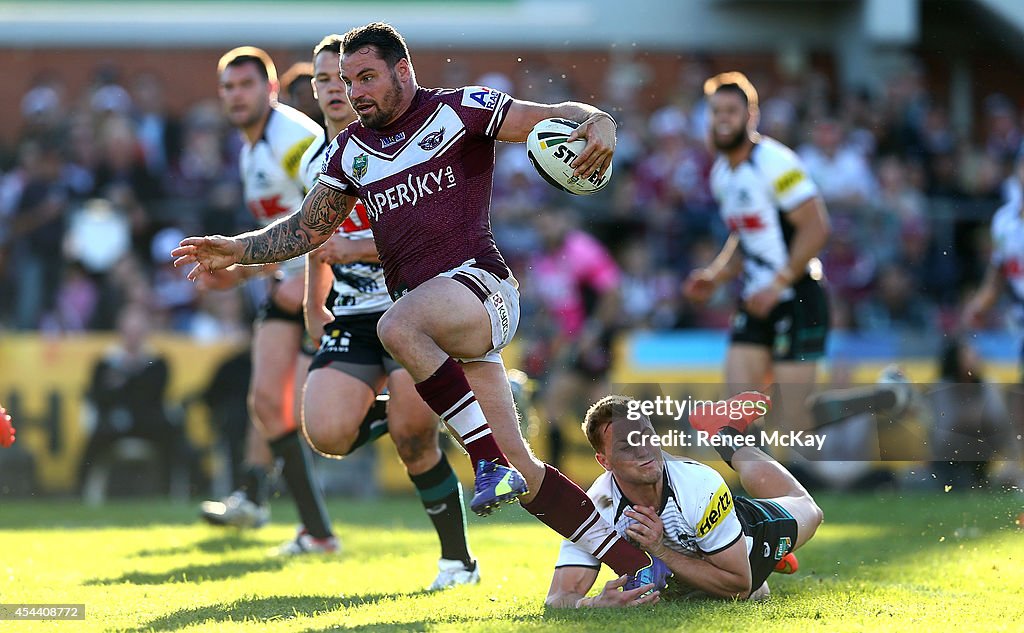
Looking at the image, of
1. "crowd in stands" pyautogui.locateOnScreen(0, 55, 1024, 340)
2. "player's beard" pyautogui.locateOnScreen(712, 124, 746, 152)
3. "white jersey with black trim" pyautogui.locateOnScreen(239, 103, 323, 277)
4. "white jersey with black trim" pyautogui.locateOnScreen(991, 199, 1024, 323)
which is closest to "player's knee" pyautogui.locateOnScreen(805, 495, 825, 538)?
"player's beard" pyautogui.locateOnScreen(712, 124, 746, 152)

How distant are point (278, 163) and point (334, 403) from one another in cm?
211

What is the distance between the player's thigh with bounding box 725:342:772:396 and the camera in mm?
9133

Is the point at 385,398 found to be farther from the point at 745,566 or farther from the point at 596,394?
the point at 596,394

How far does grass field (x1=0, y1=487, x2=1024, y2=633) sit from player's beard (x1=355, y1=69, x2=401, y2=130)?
209 centimetres

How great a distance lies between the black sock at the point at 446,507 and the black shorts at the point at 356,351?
22.0 inches

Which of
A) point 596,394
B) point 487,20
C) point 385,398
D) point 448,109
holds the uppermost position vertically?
point 487,20

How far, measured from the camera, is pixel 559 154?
5.77m

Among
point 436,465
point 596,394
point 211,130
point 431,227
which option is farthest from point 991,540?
point 211,130

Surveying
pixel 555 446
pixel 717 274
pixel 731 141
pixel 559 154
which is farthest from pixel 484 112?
pixel 555 446

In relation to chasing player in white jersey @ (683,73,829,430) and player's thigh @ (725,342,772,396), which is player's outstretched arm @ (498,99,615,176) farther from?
player's thigh @ (725,342,772,396)

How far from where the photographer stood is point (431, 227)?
6.04 meters

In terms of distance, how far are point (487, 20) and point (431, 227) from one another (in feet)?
46.7

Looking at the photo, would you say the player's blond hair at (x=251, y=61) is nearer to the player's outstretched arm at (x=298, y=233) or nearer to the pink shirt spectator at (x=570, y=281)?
the player's outstretched arm at (x=298, y=233)

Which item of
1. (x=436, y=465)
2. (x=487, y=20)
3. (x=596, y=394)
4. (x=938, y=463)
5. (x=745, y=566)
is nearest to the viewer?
(x=745, y=566)
